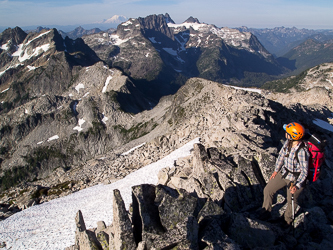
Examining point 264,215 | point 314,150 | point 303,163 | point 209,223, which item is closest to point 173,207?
point 209,223

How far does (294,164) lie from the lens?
34.6 ft

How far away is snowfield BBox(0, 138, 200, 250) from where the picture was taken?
22.1 meters

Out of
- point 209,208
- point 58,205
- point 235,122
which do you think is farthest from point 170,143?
point 209,208

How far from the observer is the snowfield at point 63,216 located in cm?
2211

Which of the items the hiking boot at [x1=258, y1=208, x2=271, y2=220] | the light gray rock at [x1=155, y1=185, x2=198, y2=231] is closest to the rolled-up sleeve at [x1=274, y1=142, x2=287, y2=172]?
the hiking boot at [x1=258, y1=208, x2=271, y2=220]

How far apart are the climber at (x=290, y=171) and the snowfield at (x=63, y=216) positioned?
15.9m

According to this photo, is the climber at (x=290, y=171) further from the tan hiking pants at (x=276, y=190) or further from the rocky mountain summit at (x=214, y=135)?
the rocky mountain summit at (x=214, y=135)

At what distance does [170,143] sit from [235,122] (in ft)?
46.3

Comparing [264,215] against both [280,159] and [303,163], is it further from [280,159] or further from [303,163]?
[303,163]

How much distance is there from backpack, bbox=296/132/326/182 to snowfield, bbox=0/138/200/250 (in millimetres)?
17934

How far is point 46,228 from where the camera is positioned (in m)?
24.5

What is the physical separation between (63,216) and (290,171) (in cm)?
2592

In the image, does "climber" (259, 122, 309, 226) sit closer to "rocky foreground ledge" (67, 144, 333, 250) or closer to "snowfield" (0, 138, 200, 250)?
"rocky foreground ledge" (67, 144, 333, 250)

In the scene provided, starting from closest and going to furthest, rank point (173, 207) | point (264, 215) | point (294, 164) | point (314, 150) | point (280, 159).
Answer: point (314, 150) → point (294, 164) → point (173, 207) → point (280, 159) → point (264, 215)
